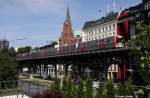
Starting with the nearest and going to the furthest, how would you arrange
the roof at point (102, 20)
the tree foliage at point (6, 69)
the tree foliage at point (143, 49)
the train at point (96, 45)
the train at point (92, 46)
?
the tree foliage at point (143, 49)
the tree foliage at point (6, 69)
the train at point (92, 46)
the train at point (96, 45)
the roof at point (102, 20)

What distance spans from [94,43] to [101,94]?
5185cm

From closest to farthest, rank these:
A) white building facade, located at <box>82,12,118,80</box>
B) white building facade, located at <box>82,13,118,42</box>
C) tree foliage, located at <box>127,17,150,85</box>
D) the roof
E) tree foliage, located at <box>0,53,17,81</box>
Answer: tree foliage, located at <box>127,17,150,85</box>
tree foliage, located at <box>0,53,17,81</box>
white building facade, located at <box>82,12,118,80</box>
the roof
white building facade, located at <box>82,13,118,42</box>

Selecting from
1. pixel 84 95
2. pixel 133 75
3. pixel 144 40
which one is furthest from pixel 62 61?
pixel 144 40

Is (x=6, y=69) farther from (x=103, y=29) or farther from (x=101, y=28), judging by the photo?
(x=101, y=28)

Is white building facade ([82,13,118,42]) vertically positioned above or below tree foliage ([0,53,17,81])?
above

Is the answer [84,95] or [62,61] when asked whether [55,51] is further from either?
[84,95]

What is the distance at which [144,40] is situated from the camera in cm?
919

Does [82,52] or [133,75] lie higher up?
[82,52]

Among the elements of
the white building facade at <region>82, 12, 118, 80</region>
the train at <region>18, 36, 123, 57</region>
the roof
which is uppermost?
the roof

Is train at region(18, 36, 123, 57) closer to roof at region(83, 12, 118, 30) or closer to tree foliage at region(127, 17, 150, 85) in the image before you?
roof at region(83, 12, 118, 30)

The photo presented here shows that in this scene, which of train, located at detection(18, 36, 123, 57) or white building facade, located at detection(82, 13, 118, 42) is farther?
white building facade, located at detection(82, 13, 118, 42)

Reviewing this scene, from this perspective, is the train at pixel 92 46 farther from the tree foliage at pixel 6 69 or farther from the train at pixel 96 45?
the tree foliage at pixel 6 69

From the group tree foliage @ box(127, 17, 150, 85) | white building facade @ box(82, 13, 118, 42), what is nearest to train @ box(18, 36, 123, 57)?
white building facade @ box(82, 13, 118, 42)

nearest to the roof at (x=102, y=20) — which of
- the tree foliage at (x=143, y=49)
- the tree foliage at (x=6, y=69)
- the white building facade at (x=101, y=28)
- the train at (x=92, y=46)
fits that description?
the white building facade at (x=101, y=28)
